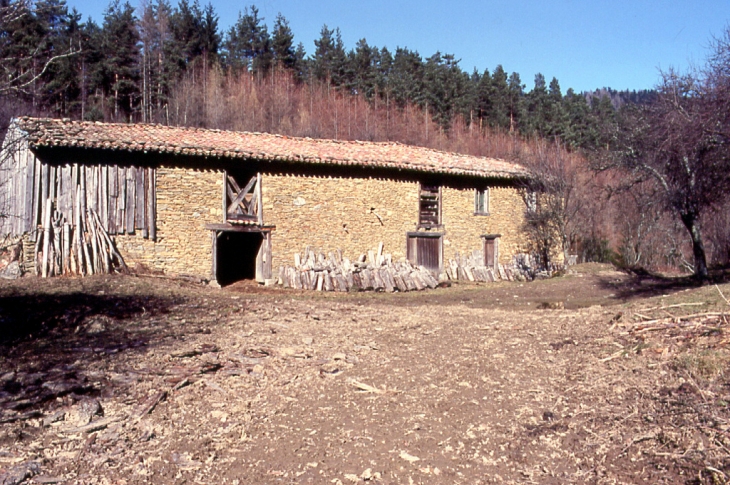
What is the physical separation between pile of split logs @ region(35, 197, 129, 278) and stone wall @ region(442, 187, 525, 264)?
11.4 m

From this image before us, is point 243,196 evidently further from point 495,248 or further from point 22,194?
point 495,248


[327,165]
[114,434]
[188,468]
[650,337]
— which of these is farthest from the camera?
[327,165]

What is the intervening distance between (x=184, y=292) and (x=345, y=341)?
645 centimetres

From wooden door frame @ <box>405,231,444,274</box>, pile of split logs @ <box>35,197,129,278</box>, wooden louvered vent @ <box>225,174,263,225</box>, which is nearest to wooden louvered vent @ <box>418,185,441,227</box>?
wooden door frame @ <box>405,231,444,274</box>

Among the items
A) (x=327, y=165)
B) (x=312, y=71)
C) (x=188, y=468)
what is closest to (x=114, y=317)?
(x=188, y=468)

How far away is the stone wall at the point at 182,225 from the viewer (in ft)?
52.3

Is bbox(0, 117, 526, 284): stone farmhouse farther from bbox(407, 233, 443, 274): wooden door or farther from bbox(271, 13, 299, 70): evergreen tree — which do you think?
bbox(271, 13, 299, 70): evergreen tree

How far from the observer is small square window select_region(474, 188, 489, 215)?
73.1 ft

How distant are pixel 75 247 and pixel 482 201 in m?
14.5

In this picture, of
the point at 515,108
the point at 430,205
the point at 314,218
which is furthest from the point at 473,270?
the point at 515,108

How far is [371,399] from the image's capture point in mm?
5703

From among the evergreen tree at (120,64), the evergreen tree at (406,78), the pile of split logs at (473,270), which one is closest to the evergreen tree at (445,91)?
the evergreen tree at (406,78)

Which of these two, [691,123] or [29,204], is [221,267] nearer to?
[29,204]

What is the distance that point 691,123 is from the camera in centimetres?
1216
